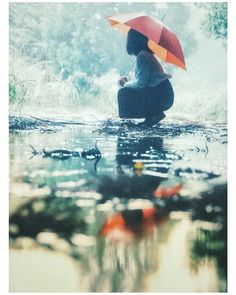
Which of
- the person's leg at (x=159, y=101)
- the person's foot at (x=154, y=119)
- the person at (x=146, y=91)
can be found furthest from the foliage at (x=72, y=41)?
the person's foot at (x=154, y=119)

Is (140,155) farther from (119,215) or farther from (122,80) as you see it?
(122,80)

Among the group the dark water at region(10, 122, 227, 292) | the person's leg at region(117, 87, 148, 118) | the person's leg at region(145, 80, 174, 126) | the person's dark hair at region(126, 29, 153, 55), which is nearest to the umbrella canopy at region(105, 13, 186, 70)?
the person's dark hair at region(126, 29, 153, 55)

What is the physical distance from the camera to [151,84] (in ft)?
10.2

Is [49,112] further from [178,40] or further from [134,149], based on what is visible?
[178,40]

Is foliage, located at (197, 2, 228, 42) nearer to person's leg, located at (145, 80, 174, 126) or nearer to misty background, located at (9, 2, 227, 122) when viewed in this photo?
misty background, located at (9, 2, 227, 122)

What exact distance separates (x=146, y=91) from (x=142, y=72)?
0.14 m

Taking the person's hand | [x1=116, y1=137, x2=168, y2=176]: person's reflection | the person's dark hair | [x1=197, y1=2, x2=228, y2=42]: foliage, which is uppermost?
[x1=197, y1=2, x2=228, y2=42]: foliage

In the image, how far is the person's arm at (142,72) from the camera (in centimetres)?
308

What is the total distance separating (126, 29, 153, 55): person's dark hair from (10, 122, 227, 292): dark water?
0.63m

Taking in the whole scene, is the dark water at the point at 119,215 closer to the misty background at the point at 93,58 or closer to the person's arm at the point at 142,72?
the misty background at the point at 93,58

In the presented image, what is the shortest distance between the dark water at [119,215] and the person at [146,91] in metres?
0.17

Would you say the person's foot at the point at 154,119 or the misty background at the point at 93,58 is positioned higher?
the misty background at the point at 93,58

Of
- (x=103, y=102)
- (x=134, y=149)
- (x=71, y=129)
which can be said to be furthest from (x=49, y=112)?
(x=134, y=149)

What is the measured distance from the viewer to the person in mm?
3078
